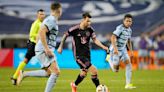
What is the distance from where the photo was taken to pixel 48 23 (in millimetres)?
13500

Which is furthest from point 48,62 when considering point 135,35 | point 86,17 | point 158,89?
point 135,35

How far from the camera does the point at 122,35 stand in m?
18.3

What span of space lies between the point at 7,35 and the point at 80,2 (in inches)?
211

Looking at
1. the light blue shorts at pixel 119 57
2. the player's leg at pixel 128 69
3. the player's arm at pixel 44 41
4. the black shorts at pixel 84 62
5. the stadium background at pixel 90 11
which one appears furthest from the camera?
the stadium background at pixel 90 11

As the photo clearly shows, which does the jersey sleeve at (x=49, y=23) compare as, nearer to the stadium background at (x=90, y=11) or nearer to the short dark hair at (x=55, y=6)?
the short dark hair at (x=55, y=6)

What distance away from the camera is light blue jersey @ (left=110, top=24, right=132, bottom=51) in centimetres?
1812

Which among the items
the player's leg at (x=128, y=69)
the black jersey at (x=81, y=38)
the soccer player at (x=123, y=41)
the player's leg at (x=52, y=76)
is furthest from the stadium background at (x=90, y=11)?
the player's leg at (x=52, y=76)

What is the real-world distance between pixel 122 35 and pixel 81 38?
2.88 meters

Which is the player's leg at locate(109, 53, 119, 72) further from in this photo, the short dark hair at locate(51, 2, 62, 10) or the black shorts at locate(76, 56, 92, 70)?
the short dark hair at locate(51, 2, 62, 10)

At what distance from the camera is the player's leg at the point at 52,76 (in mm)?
13461

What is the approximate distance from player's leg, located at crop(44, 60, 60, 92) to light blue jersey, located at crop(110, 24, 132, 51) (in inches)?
191

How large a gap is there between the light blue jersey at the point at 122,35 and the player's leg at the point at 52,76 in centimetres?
486

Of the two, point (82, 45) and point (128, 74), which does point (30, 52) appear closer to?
point (128, 74)

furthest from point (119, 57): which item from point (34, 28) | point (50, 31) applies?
point (50, 31)
